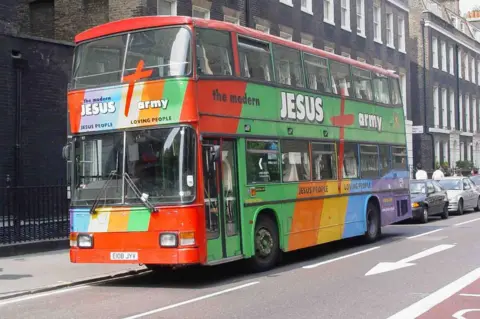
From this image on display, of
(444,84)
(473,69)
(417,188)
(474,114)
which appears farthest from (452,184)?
(473,69)

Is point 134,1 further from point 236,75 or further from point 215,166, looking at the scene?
point 215,166

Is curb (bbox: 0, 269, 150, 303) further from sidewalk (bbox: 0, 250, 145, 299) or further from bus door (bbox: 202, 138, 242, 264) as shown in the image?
bus door (bbox: 202, 138, 242, 264)

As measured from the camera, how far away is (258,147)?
1138 cm

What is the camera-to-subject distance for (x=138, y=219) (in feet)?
32.4

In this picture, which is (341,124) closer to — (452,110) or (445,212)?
(445,212)

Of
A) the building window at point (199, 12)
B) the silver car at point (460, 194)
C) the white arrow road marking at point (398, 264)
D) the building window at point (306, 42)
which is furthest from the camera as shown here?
the building window at point (306, 42)

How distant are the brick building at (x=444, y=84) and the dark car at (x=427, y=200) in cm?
1606

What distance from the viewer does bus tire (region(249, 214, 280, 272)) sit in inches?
443

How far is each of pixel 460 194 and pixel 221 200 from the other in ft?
57.2

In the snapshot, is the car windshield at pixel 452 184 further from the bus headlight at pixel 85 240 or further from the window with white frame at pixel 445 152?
the bus headlight at pixel 85 240

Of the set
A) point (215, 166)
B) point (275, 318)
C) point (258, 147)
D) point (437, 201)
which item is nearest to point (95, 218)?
point (215, 166)

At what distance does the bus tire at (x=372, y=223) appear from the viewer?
1566cm

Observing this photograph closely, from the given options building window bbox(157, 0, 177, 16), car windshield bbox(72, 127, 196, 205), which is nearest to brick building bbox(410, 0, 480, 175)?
building window bbox(157, 0, 177, 16)

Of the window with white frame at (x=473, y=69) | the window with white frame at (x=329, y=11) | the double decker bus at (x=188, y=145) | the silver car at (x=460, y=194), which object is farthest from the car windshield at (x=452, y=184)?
the window with white frame at (x=473, y=69)
